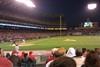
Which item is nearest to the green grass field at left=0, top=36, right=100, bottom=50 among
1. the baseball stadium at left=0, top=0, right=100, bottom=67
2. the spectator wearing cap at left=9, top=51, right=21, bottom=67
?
the baseball stadium at left=0, top=0, right=100, bottom=67

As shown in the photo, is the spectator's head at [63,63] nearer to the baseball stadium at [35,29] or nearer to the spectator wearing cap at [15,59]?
the spectator wearing cap at [15,59]

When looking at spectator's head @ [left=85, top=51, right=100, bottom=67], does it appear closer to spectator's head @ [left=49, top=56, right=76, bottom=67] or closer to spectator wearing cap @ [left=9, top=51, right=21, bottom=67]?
spectator's head @ [left=49, top=56, right=76, bottom=67]

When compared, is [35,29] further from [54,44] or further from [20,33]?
[54,44]

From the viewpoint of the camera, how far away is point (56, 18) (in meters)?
123

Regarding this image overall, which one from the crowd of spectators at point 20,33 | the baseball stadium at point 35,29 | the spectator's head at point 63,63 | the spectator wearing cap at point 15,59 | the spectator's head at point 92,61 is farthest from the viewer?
the crowd of spectators at point 20,33

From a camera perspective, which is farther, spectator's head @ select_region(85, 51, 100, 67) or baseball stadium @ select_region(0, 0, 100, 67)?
baseball stadium @ select_region(0, 0, 100, 67)

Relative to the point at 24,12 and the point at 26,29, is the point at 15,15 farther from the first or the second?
the point at 26,29

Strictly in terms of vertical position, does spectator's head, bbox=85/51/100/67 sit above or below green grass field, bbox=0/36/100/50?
above

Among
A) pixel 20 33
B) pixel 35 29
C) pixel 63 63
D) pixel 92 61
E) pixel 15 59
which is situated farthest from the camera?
pixel 35 29

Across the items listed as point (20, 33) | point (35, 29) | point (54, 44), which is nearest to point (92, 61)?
point (54, 44)

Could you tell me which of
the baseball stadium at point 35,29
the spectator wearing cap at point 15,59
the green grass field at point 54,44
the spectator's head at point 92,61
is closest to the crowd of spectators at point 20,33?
the baseball stadium at point 35,29

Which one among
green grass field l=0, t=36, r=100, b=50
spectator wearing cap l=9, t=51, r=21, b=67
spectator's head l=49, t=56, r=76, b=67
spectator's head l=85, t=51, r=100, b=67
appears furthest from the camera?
green grass field l=0, t=36, r=100, b=50

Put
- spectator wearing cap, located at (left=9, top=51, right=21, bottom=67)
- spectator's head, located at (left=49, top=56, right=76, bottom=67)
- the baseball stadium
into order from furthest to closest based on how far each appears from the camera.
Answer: the baseball stadium < spectator wearing cap, located at (left=9, top=51, right=21, bottom=67) < spectator's head, located at (left=49, top=56, right=76, bottom=67)

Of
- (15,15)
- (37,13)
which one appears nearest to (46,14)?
(37,13)
